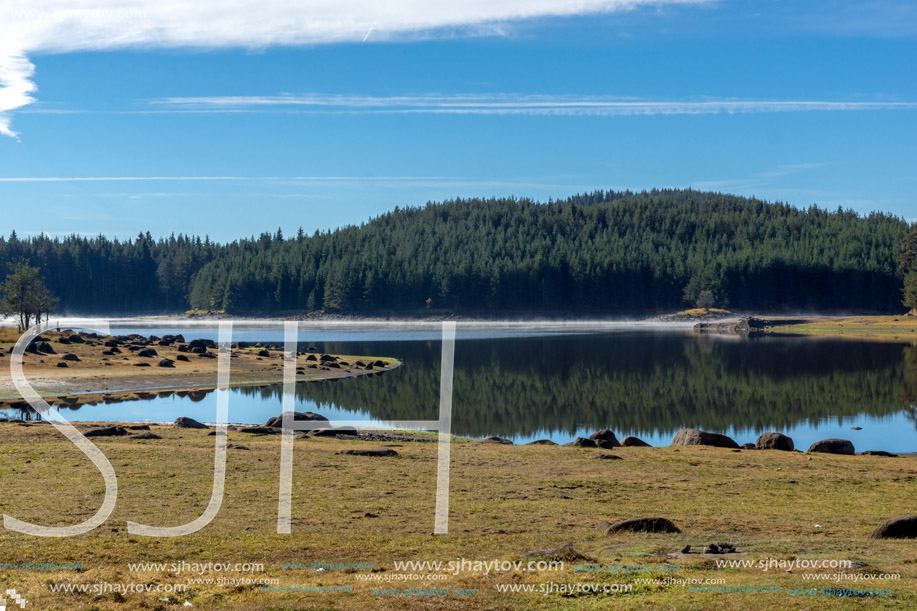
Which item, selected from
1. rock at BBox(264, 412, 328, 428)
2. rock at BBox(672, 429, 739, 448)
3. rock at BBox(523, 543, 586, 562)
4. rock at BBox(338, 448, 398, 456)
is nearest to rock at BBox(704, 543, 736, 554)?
rock at BBox(523, 543, 586, 562)

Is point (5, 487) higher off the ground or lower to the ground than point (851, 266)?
lower

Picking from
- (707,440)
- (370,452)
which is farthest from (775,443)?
(370,452)

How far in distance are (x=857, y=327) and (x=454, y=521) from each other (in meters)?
126

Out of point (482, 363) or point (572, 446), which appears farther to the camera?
point (482, 363)

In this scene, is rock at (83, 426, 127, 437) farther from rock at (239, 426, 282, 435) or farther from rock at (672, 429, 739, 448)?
rock at (672, 429, 739, 448)

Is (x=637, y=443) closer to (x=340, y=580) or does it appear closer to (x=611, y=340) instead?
(x=340, y=580)

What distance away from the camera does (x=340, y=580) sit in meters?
11.3

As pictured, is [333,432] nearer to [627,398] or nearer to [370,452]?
[370,452]

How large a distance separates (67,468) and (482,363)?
50658 mm

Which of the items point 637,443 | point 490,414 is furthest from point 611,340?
point 637,443

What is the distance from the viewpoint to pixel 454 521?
51.2ft

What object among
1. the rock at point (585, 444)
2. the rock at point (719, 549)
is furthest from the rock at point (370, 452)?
the rock at point (719, 549)

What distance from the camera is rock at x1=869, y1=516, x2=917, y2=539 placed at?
1347cm

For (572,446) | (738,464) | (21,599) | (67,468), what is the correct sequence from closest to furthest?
(21,599)
(67,468)
(738,464)
(572,446)
